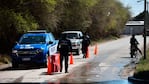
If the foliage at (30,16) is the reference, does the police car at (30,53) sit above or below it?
below

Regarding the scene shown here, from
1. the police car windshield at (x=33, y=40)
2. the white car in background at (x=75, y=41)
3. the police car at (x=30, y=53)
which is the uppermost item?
the police car windshield at (x=33, y=40)

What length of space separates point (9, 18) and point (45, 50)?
21.5 feet

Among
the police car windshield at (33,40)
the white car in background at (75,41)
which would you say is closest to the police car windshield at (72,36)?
the white car in background at (75,41)

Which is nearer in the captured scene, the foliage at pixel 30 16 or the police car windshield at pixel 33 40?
the police car windshield at pixel 33 40

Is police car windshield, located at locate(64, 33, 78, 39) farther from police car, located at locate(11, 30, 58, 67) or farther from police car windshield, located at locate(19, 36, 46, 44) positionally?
police car, located at locate(11, 30, 58, 67)

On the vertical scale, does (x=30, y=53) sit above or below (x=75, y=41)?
above

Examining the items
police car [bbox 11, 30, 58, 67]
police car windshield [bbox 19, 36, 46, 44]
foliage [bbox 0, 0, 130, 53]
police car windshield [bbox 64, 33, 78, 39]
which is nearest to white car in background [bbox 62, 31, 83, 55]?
police car windshield [bbox 64, 33, 78, 39]

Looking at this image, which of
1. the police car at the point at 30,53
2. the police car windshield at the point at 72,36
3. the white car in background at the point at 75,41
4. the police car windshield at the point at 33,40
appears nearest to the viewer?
the police car at the point at 30,53

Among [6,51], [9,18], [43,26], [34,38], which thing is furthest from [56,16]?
[34,38]

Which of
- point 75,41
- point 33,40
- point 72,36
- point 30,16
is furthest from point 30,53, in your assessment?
point 72,36

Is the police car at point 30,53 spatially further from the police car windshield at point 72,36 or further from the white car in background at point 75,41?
the police car windshield at point 72,36

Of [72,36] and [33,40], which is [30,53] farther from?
[72,36]

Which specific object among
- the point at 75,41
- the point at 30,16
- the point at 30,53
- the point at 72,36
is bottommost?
the point at 75,41

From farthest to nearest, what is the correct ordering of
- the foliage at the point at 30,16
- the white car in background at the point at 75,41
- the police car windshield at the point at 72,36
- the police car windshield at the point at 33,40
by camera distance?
the police car windshield at the point at 72,36 < the white car in background at the point at 75,41 < the foliage at the point at 30,16 < the police car windshield at the point at 33,40
